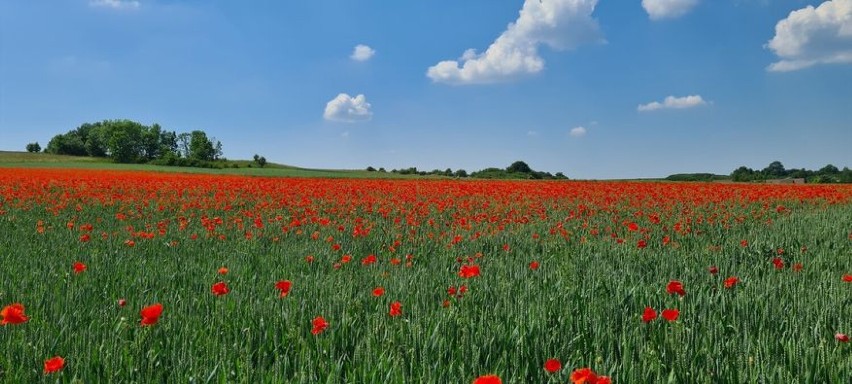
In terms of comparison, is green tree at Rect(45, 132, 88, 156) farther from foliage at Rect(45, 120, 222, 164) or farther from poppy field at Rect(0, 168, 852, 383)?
poppy field at Rect(0, 168, 852, 383)

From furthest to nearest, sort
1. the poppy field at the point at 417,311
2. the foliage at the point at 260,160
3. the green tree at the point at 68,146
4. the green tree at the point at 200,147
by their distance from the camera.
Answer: the green tree at the point at 68,146
the green tree at the point at 200,147
the foliage at the point at 260,160
the poppy field at the point at 417,311

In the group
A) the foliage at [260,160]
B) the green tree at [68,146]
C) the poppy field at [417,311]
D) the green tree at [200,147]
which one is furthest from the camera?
the green tree at [68,146]

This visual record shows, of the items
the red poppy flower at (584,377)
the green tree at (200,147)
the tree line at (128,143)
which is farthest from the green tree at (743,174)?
the green tree at (200,147)

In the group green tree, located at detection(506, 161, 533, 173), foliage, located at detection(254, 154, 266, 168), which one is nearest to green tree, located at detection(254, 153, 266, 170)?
foliage, located at detection(254, 154, 266, 168)

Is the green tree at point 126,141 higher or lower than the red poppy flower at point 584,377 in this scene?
higher

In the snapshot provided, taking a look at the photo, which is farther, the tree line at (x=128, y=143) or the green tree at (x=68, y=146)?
the green tree at (x=68, y=146)

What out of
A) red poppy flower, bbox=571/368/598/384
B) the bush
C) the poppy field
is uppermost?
the bush

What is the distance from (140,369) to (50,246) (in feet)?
17.1

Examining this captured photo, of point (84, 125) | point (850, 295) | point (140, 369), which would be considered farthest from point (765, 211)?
point (84, 125)

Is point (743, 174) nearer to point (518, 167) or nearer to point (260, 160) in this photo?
point (518, 167)

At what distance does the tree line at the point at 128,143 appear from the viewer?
322ft

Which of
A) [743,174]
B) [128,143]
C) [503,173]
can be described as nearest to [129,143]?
[128,143]

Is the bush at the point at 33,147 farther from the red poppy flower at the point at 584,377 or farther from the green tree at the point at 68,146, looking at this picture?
the red poppy flower at the point at 584,377

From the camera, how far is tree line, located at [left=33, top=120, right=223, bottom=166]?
322 ft
